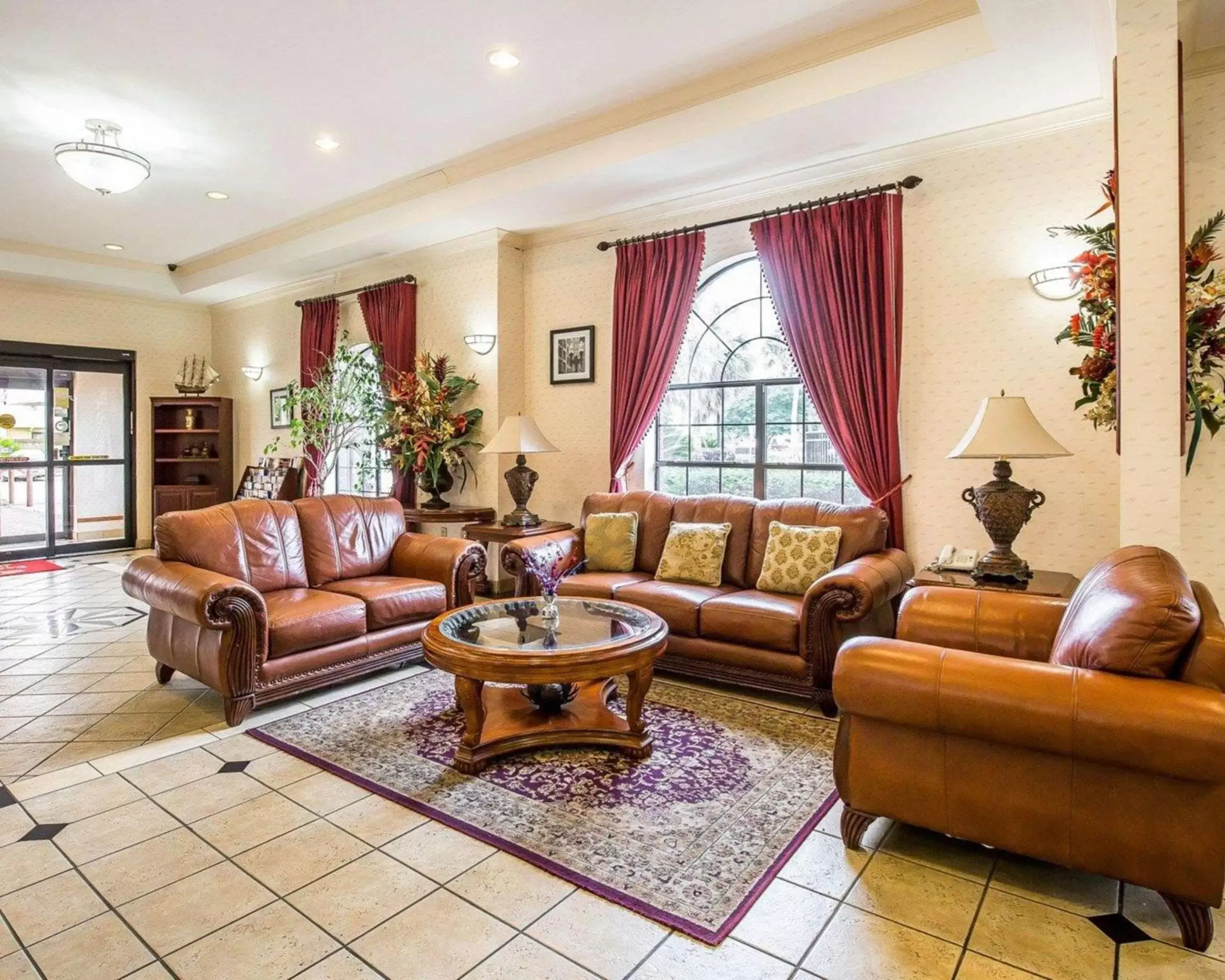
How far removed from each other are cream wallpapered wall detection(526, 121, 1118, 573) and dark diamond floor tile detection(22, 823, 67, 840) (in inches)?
164

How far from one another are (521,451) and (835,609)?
244 centimetres

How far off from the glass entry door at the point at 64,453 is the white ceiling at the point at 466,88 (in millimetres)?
3208

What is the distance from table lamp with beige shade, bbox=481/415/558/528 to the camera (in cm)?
503

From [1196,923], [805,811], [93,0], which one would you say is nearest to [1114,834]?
[1196,923]

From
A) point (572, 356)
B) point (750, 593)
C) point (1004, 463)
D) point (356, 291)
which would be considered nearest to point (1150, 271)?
point (1004, 463)

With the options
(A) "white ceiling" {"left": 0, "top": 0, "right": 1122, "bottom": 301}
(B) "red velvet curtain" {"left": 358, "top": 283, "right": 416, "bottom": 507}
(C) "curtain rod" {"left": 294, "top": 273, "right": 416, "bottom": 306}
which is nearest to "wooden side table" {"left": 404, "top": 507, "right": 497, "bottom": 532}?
(B) "red velvet curtain" {"left": 358, "top": 283, "right": 416, "bottom": 507}

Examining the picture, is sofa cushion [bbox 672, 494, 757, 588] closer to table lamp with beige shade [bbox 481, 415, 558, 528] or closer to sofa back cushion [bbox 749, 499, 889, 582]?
sofa back cushion [bbox 749, 499, 889, 582]

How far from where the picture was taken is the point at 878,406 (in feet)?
13.9

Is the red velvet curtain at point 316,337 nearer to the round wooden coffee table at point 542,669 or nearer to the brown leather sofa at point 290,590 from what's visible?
the brown leather sofa at point 290,590

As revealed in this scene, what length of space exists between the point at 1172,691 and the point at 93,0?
479 centimetres

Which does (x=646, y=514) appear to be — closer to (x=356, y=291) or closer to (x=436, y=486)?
(x=436, y=486)

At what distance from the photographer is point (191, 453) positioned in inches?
356

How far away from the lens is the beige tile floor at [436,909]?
5.91ft

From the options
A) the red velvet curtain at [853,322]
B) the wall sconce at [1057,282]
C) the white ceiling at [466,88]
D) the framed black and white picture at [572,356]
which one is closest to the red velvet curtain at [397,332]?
the white ceiling at [466,88]
